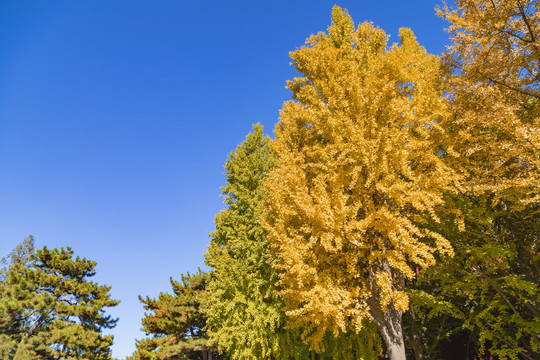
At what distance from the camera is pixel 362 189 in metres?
8.20

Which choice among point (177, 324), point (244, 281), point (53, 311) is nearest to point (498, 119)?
point (244, 281)

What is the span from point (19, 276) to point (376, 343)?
21958 mm

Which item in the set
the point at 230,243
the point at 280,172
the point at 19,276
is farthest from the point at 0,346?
the point at 280,172

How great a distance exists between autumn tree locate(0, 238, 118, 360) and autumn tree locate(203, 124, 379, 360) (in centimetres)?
1075

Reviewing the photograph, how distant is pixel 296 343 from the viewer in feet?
38.4

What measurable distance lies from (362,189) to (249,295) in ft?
24.2

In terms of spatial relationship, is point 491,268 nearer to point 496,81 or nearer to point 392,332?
point 392,332

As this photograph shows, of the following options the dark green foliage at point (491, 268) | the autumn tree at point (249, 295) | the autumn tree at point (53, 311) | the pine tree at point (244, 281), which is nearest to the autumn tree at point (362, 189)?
the dark green foliage at point (491, 268)

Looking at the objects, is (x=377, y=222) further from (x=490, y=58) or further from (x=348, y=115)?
(x=490, y=58)

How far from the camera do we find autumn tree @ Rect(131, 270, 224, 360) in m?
18.1

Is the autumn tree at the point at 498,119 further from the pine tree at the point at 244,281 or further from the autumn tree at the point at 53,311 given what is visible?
the autumn tree at the point at 53,311

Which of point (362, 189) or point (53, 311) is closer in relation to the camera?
point (362, 189)

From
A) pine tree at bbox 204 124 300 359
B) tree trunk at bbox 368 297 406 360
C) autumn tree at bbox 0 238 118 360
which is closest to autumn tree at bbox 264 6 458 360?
tree trunk at bbox 368 297 406 360

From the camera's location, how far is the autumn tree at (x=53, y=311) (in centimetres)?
1761
